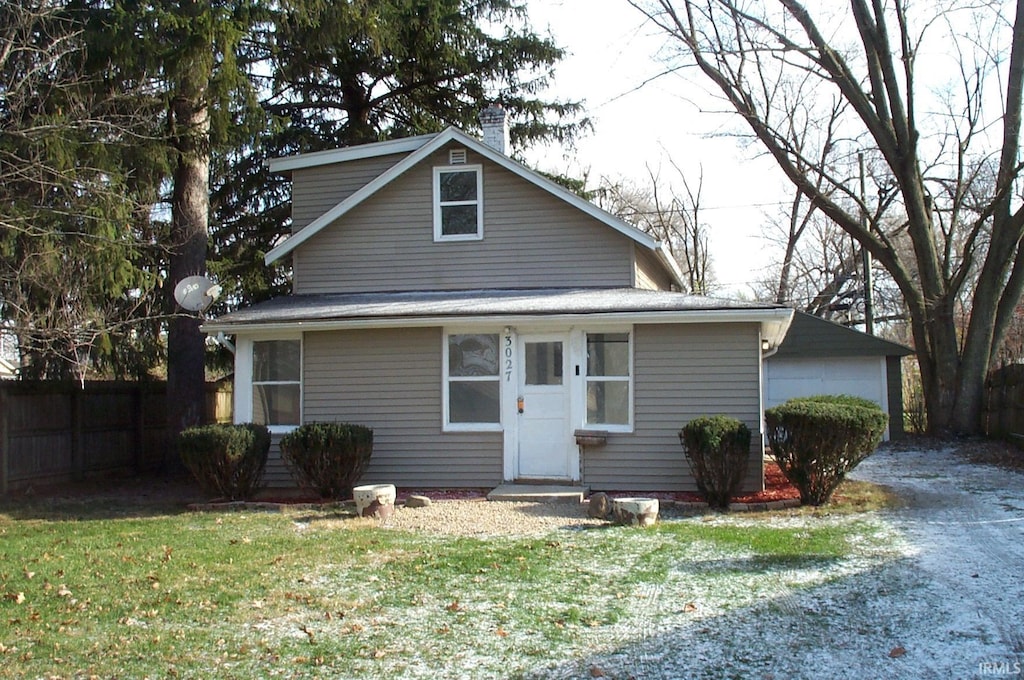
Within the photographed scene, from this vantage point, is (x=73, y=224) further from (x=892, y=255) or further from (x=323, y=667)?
(x=892, y=255)

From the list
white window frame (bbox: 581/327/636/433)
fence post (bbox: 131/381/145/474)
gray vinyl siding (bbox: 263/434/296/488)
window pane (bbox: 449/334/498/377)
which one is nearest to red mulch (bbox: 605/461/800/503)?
white window frame (bbox: 581/327/636/433)

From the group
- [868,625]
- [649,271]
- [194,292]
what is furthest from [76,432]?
[868,625]

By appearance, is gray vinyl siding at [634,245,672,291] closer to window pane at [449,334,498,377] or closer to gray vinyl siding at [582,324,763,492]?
gray vinyl siding at [582,324,763,492]

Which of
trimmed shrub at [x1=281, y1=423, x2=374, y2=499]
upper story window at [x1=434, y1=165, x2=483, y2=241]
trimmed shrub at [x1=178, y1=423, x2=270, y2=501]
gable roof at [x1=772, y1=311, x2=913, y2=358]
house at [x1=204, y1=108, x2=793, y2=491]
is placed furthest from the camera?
gable roof at [x1=772, y1=311, x2=913, y2=358]

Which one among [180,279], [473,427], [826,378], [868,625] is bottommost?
[868,625]

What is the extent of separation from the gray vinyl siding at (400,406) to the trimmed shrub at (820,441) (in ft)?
13.0

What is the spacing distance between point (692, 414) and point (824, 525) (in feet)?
9.34

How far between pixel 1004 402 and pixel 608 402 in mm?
11168

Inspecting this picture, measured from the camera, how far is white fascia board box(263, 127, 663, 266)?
45.0 feet

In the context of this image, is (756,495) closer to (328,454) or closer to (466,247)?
(328,454)

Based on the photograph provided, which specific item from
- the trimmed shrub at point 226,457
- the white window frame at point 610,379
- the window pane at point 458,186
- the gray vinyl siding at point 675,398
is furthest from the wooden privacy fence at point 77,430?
the gray vinyl siding at point 675,398

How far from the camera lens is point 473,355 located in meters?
13.0

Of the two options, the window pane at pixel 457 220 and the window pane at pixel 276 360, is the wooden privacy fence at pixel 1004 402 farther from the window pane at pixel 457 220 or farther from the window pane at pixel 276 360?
the window pane at pixel 276 360

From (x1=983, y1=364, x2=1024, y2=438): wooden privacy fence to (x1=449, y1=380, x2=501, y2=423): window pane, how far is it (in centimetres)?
1118
